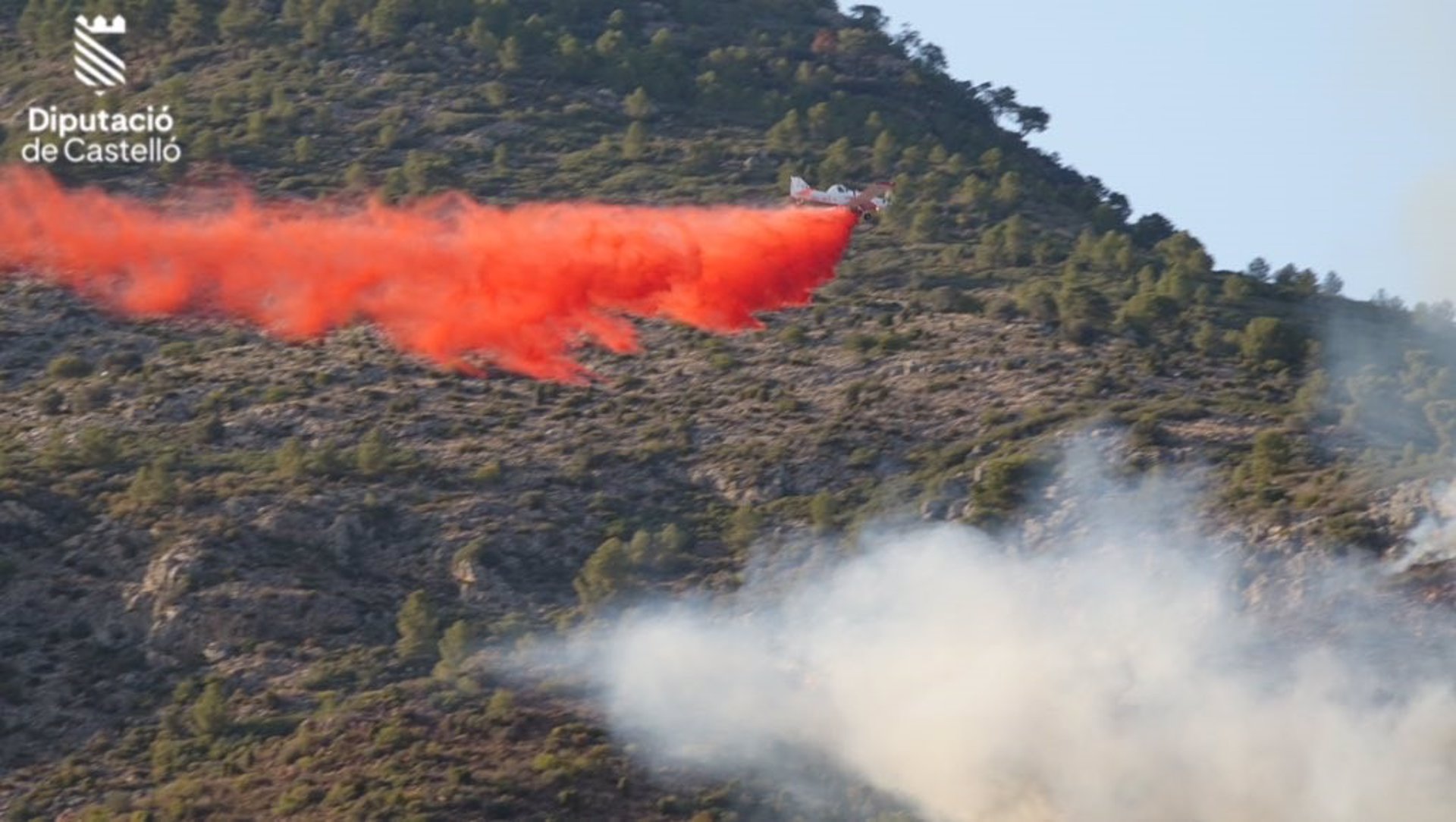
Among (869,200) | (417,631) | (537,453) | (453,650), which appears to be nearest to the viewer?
(453,650)

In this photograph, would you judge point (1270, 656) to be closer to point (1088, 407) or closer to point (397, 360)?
point (1088, 407)

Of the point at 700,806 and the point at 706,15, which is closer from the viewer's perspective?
the point at 700,806

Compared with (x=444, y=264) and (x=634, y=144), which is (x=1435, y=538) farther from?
(x=634, y=144)

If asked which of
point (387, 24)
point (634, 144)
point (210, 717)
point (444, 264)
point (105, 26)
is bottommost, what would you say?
point (210, 717)

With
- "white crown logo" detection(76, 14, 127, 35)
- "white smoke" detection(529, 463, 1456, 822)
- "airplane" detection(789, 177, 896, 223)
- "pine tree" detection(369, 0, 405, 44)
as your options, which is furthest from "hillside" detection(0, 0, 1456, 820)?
"white crown logo" detection(76, 14, 127, 35)

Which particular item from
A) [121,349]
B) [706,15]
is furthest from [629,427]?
[706,15]

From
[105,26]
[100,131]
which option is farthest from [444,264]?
[105,26]
